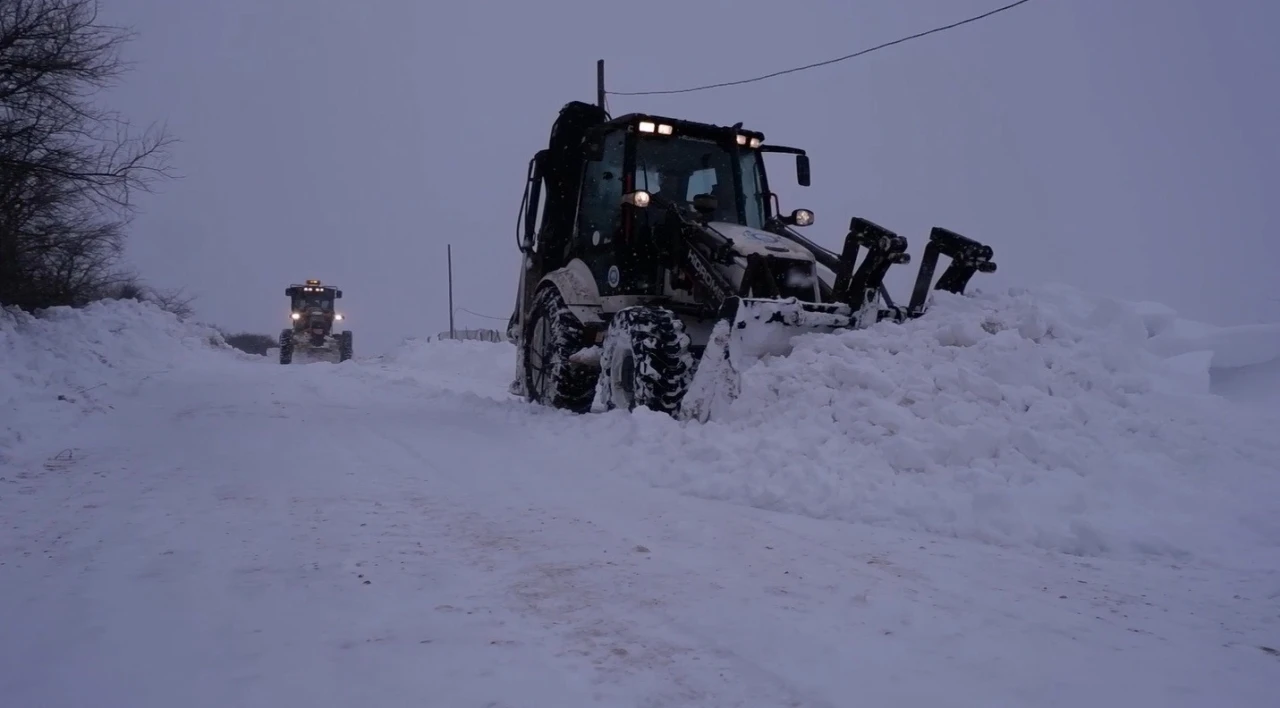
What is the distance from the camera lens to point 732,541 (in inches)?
144

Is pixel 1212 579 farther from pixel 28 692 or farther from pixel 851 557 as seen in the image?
pixel 28 692

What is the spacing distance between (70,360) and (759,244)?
381 inches

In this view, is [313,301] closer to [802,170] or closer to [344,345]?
[344,345]

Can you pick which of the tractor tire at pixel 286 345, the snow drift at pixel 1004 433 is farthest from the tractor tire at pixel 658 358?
the tractor tire at pixel 286 345

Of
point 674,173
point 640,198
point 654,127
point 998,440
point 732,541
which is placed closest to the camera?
point 732,541

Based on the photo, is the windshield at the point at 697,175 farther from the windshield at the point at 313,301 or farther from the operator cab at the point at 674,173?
the windshield at the point at 313,301

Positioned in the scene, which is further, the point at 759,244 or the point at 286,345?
the point at 286,345

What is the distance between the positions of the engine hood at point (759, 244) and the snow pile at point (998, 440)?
99cm

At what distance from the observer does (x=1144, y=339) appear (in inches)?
251

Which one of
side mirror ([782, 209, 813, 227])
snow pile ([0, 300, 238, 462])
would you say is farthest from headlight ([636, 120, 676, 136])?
snow pile ([0, 300, 238, 462])

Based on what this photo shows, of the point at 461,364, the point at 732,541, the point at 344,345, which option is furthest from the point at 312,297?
the point at 732,541

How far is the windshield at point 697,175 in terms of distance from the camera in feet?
25.5

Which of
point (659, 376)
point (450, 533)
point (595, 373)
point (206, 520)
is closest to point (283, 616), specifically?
point (450, 533)

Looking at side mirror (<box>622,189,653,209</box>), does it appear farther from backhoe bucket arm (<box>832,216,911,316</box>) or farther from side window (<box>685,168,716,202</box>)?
backhoe bucket arm (<box>832,216,911,316</box>)
